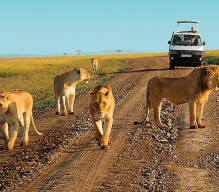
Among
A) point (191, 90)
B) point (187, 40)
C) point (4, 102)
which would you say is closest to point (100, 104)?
point (4, 102)

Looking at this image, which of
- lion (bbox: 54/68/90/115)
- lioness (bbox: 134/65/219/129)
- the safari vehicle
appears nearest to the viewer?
lioness (bbox: 134/65/219/129)

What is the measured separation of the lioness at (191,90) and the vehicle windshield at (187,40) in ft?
49.1

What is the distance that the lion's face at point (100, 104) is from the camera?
273 inches

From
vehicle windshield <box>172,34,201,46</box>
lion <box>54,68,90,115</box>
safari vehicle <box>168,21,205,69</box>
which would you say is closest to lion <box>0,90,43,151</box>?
lion <box>54,68,90,115</box>

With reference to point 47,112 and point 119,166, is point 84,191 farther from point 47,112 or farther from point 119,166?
point 47,112

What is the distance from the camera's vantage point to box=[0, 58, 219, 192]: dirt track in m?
5.62

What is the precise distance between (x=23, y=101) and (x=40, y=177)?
103 inches

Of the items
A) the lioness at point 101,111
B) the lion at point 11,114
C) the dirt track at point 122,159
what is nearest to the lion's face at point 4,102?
the lion at point 11,114

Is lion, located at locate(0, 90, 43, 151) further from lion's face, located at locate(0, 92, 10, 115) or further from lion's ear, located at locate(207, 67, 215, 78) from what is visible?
lion's ear, located at locate(207, 67, 215, 78)

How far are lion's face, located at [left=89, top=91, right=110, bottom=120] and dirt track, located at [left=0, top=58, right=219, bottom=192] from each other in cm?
Result: 65

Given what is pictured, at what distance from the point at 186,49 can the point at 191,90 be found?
15.0 metres

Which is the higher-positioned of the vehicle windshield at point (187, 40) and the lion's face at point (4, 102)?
the vehicle windshield at point (187, 40)

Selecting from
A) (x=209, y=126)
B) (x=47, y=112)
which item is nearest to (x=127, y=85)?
(x=47, y=112)

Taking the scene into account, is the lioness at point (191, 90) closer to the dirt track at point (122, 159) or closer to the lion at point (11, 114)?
the dirt track at point (122, 159)
